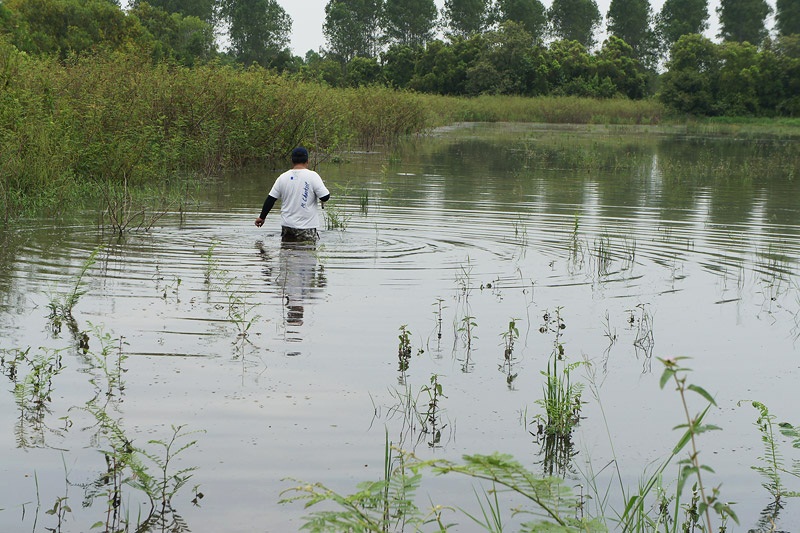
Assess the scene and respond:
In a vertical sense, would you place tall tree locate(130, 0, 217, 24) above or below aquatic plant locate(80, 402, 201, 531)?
above

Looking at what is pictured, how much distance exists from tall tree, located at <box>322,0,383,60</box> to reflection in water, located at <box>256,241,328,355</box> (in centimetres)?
10642

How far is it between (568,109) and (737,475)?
60.8m

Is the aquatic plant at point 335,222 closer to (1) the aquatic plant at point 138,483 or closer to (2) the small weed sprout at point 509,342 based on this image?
(2) the small weed sprout at point 509,342

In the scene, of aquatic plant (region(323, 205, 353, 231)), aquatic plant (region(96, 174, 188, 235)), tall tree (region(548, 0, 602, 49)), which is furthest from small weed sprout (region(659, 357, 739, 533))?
tall tree (region(548, 0, 602, 49))

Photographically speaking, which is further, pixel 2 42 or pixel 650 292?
pixel 2 42

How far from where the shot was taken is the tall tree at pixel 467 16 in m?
118

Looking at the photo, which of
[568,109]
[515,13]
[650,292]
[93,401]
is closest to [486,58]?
[568,109]

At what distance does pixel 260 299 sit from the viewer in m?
9.54

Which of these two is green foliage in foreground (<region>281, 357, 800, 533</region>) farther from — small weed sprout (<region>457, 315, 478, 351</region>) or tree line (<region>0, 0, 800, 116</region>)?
tree line (<region>0, 0, 800, 116</region>)

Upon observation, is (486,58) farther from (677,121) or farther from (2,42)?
(2,42)

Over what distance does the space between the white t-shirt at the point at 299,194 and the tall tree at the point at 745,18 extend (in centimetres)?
10262

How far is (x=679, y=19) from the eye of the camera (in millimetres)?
112875

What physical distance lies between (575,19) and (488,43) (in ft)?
162

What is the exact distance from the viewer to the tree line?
145 feet
